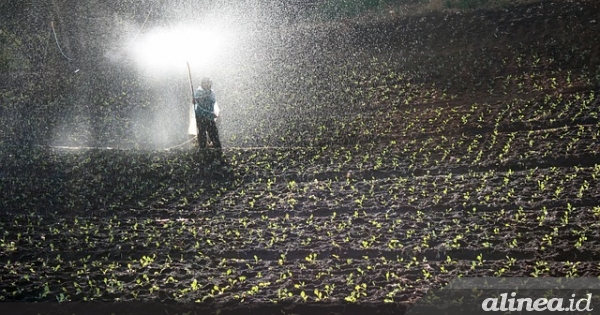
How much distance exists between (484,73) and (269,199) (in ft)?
32.9

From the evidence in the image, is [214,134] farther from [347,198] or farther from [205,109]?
[347,198]

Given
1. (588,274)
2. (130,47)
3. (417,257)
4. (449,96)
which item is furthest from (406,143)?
(130,47)

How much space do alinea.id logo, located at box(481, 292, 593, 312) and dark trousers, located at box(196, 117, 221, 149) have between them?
9.10 metres

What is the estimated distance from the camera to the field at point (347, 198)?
852 cm

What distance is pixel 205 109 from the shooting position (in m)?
14.7

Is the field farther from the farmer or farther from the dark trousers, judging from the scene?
the farmer

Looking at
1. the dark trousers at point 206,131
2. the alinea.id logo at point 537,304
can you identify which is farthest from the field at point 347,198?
the alinea.id logo at point 537,304

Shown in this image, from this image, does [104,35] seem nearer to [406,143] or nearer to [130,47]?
[130,47]

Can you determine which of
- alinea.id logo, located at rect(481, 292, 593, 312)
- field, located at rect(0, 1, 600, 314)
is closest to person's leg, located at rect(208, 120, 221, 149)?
field, located at rect(0, 1, 600, 314)

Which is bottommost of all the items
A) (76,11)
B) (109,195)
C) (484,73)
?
(109,195)

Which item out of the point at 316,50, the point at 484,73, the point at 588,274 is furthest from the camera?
the point at 316,50

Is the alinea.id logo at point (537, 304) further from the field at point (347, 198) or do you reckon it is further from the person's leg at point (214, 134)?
the person's leg at point (214, 134)

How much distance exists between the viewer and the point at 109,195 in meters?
12.6

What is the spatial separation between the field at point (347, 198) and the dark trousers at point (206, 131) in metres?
0.40
